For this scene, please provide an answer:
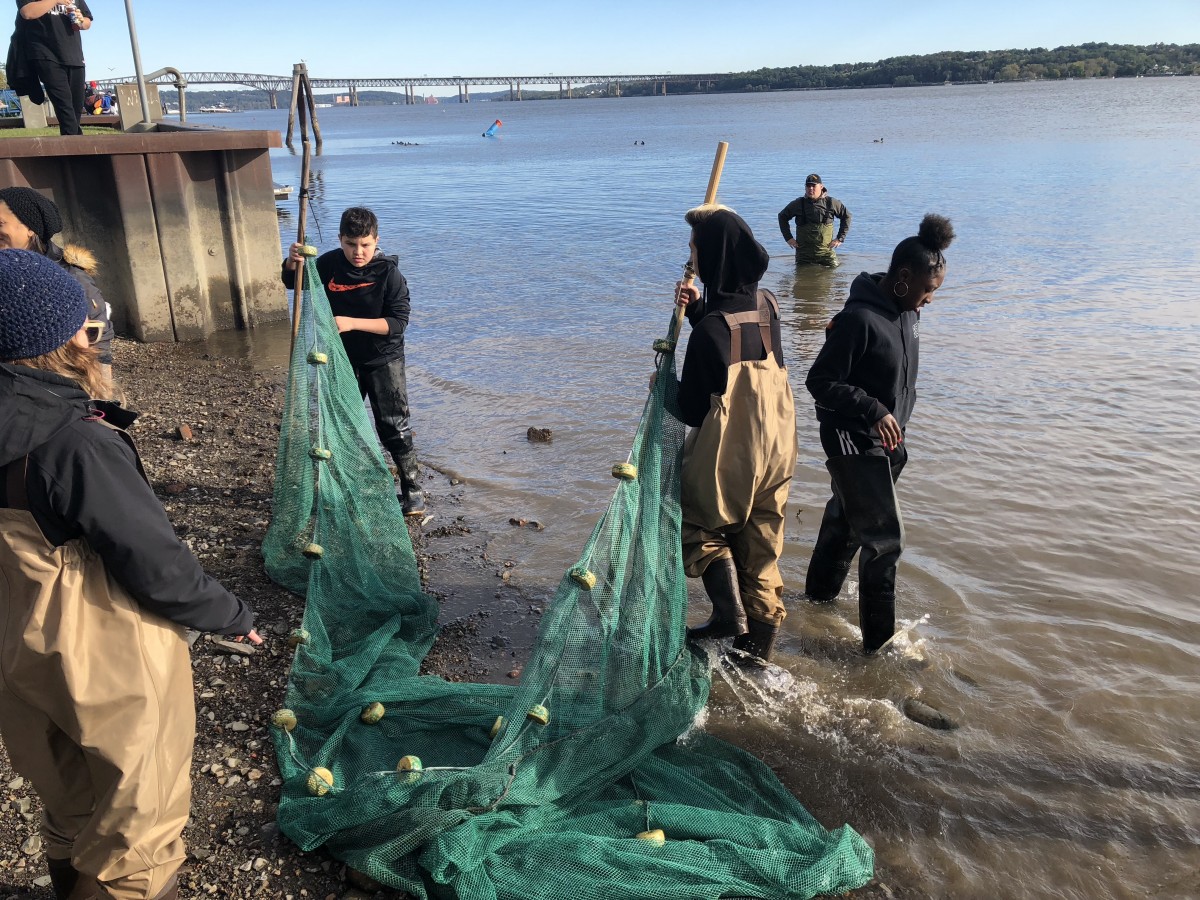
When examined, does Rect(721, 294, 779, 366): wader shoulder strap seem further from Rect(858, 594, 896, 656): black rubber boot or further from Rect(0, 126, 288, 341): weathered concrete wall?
Rect(0, 126, 288, 341): weathered concrete wall

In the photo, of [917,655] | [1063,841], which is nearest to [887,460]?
[917,655]

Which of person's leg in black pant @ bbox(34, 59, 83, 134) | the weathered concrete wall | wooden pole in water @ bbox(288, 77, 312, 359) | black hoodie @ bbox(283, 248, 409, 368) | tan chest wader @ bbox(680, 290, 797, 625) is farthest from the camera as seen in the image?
the weathered concrete wall

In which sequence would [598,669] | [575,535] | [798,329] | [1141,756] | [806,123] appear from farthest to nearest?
[806,123] < [798,329] < [575,535] < [1141,756] < [598,669]

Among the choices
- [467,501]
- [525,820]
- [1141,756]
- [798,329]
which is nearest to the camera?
[525,820]

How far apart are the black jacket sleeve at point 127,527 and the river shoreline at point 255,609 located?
4.00 ft

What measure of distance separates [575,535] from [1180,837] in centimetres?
393

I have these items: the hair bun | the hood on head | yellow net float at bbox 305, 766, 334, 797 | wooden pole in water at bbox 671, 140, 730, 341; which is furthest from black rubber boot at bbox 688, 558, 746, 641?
yellow net float at bbox 305, 766, 334, 797

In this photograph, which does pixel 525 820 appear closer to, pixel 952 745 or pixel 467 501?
pixel 952 745

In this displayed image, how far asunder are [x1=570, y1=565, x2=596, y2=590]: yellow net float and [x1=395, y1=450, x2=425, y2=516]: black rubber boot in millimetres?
3319

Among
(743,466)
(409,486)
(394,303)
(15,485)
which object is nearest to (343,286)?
(394,303)

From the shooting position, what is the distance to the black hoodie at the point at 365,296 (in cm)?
578

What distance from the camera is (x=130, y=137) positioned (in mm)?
9969

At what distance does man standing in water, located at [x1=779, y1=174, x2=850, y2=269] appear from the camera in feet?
50.0

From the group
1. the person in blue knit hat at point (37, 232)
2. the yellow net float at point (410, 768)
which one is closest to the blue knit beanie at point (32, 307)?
the yellow net float at point (410, 768)
